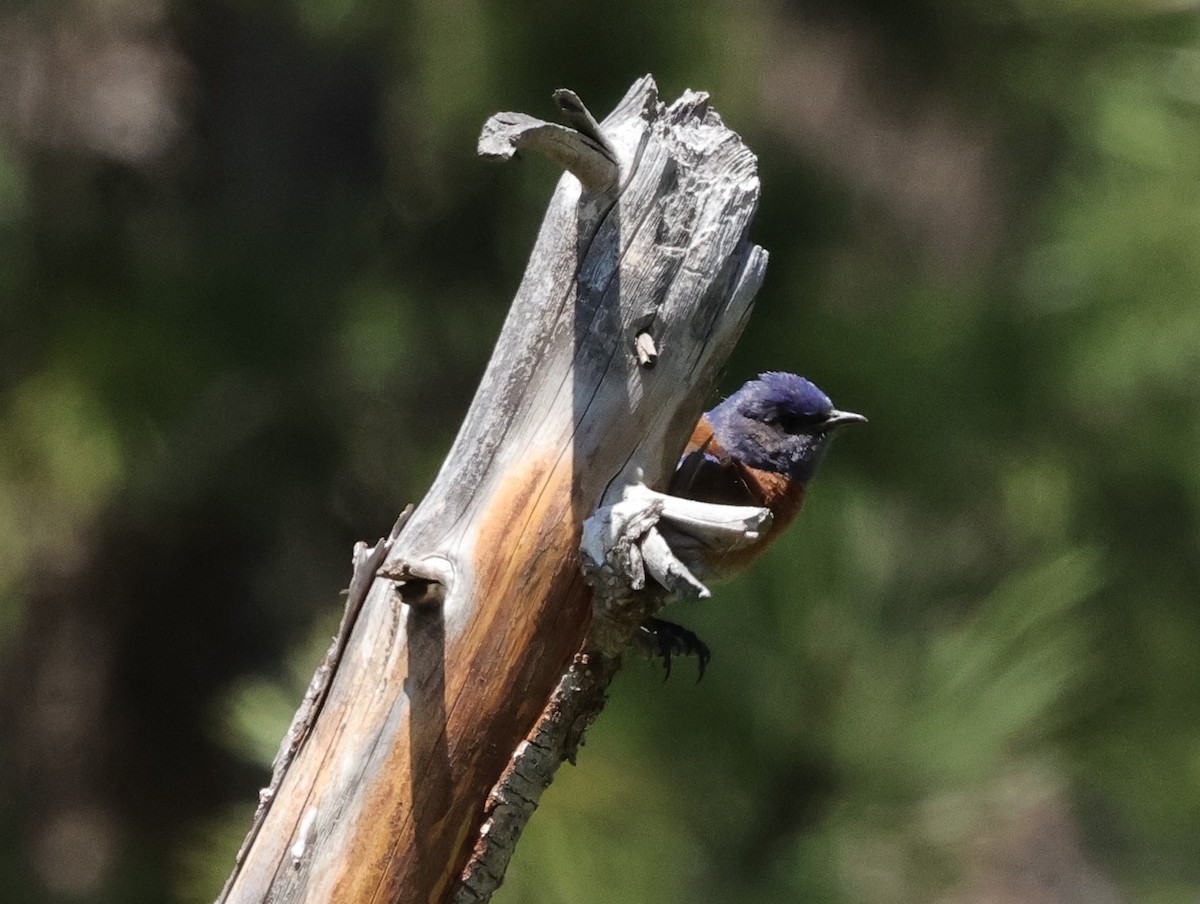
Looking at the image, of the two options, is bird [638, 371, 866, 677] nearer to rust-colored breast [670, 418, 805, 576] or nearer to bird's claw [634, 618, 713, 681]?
rust-colored breast [670, 418, 805, 576]

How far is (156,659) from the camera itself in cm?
448

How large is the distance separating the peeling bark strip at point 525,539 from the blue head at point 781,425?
3.55 feet

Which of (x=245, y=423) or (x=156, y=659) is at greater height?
(x=245, y=423)

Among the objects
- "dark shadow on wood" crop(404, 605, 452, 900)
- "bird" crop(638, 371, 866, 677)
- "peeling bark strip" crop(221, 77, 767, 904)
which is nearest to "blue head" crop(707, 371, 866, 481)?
"bird" crop(638, 371, 866, 677)

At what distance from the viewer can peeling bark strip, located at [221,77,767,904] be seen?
1782 mm

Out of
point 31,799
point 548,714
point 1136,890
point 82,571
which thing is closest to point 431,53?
point 82,571

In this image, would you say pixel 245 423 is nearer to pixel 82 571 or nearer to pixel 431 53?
pixel 82 571

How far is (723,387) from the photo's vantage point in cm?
347

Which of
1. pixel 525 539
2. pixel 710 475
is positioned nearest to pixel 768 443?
pixel 710 475

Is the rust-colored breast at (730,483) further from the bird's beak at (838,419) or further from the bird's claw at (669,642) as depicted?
the bird's claw at (669,642)

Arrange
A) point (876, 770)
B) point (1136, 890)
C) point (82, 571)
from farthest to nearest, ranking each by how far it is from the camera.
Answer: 1. point (82, 571)
2. point (1136, 890)
3. point (876, 770)

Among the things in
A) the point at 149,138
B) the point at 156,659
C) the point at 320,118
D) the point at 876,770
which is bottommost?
the point at 156,659

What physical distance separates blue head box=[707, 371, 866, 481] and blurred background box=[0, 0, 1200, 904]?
125 mm

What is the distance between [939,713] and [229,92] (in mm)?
3262
